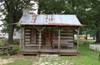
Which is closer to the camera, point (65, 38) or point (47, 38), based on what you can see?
point (47, 38)

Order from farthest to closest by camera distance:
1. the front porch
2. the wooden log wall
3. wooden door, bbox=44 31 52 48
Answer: the wooden log wall
wooden door, bbox=44 31 52 48
the front porch

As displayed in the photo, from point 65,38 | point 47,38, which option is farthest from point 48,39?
point 65,38

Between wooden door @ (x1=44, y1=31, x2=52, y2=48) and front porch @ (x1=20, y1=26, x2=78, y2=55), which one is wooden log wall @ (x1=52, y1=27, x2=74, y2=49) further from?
wooden door @ (x1=44, y1=31, x2=52, y2=48)

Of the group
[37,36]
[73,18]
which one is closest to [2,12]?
[37,36]

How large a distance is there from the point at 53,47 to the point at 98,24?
12.1 metres

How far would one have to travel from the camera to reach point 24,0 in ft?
70.9

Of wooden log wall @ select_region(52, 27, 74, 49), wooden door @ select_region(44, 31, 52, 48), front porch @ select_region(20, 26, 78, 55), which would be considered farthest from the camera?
wooden log wall @ select_region(52, 27, 74, 49)

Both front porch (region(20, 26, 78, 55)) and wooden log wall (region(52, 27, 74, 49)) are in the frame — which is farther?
wooden log wall (region(52, 27, 74, 49))

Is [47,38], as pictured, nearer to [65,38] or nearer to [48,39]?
[48,39]

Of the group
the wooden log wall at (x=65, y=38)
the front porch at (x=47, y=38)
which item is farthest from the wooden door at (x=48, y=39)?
the wooden log wall at (x=65, y=38)

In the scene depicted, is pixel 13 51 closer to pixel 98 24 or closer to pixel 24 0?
pixel 24 0

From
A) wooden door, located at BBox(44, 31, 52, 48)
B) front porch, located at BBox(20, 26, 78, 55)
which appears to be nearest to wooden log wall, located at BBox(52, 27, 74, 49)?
front porch, located at BBox(20, 26, 78, 55)

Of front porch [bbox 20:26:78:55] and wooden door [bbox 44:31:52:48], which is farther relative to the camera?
wooden door [bbox 44:31:52:48]

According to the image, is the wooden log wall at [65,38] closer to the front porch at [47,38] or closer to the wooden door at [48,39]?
the front porch at [47,38]
